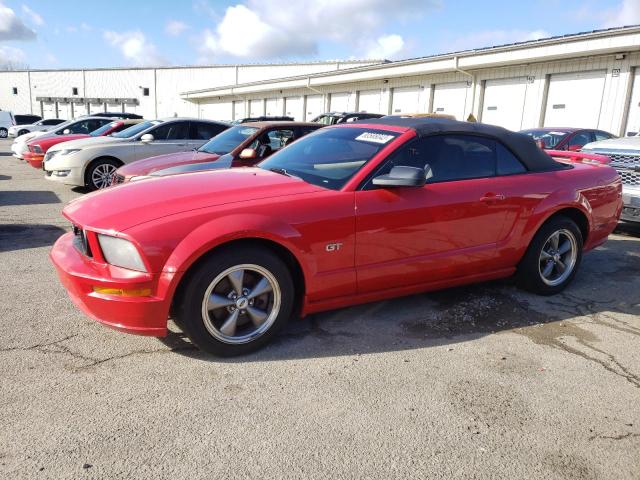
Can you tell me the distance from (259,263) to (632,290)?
3.85m

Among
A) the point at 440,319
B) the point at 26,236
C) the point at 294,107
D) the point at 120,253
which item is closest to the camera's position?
the point at 120,253

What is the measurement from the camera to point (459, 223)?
3961mm

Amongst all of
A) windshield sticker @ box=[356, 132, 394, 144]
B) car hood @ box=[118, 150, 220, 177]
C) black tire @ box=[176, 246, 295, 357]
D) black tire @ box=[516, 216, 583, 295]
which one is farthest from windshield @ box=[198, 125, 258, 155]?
black tire @ box=[176, 246, 295, 357]

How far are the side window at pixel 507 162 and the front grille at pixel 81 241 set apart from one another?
322 cm

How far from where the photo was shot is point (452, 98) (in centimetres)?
2008

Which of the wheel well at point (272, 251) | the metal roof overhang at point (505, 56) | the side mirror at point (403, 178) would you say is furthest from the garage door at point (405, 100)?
the wheel well at point (272, 251)

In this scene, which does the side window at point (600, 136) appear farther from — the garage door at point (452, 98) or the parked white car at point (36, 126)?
the parked white car at point (36, 126)

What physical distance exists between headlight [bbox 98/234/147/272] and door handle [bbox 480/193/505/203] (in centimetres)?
262

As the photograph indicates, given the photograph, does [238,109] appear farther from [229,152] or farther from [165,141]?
[229,152]

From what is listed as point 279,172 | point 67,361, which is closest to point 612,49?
point 279,172

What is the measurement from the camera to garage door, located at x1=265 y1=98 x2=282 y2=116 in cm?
3328

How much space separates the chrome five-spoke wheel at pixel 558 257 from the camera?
15.3ft

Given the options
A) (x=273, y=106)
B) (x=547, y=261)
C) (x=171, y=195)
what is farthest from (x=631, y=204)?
(x=273, y=106)

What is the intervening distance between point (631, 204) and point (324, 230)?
17.4 ft
